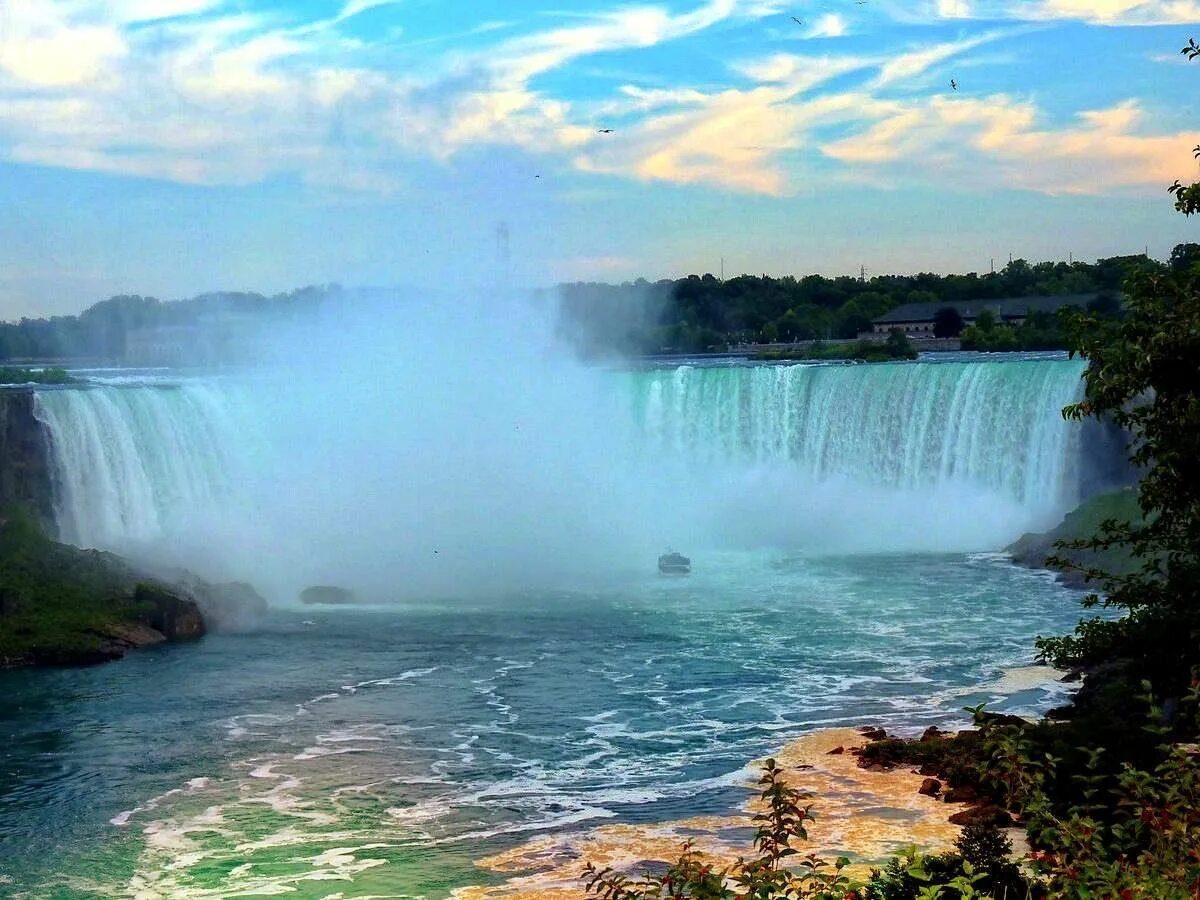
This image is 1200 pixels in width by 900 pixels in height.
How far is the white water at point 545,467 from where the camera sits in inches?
1339

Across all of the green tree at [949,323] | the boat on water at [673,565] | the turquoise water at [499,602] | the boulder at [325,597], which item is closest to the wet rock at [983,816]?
the turquoise water at [499,602]

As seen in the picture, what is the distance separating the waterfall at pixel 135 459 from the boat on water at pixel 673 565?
11055 mm

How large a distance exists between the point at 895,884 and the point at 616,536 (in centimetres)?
2995

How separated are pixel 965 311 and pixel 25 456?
62924 mm

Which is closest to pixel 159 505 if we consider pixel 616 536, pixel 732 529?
pixel 616 536

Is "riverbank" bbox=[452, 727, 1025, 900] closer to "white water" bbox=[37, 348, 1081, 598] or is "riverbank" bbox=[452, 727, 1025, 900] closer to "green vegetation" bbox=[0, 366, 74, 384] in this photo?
"white water" bbox=[37, 348, 1081, 598]

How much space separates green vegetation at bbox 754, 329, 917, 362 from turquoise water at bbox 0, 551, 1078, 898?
3101cm

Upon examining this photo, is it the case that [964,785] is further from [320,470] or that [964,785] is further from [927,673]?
[320,470]

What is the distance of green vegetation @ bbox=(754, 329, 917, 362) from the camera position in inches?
2415

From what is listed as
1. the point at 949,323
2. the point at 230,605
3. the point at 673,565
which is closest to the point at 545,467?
the point at 673,565

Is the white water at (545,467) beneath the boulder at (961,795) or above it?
above

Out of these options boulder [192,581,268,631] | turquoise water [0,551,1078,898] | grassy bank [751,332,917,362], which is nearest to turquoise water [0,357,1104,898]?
turquoise water [0,551,1078,898]

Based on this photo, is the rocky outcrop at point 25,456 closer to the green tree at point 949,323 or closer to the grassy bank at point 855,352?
the grassy bank at point 855,352

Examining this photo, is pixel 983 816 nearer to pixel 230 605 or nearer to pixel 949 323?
pixel 230 605
